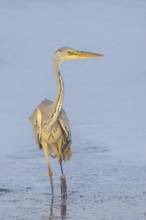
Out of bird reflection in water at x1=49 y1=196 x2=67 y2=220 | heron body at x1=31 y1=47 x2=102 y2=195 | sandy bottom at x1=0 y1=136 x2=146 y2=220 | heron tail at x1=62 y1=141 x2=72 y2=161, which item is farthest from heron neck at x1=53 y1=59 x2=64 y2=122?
bird reflection in water at x1=49 y1=196 x2=67 y2=220

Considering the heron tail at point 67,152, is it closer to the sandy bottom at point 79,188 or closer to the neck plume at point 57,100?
the sandy bottom at point 79,188

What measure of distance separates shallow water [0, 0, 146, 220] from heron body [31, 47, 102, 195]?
0.96ft

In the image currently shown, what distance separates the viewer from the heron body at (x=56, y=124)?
10609mm

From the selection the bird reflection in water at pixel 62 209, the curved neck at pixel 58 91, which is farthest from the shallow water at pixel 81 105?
the curved neck at pixel 58 91

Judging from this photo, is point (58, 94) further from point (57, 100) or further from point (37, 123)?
point (37, 123)

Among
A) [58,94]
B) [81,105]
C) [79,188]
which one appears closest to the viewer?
[79,188]

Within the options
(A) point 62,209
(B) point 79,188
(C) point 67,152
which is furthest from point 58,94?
(A) point 62,209

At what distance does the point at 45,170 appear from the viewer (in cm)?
1120

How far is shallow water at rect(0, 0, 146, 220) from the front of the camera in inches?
383

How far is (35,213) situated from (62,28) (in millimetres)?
11309

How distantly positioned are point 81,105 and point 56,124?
3362 millimetres

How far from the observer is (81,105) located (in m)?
14.2

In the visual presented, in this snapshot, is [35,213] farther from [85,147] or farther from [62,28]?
[62,28]

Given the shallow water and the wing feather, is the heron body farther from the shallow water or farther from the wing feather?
the shallow water
